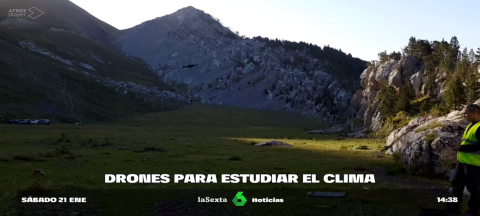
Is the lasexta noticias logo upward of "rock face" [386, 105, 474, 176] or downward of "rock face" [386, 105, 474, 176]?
downward

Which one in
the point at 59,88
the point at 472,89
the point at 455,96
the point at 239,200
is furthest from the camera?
the point at 59,88

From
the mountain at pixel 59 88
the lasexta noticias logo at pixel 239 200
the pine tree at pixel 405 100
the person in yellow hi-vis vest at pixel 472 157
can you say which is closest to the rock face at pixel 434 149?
the person in yellow hi-vis vest at pixel 472 157

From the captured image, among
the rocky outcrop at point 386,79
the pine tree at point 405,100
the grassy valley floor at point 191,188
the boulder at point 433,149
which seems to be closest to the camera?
the grassy valley floor at point 191,188

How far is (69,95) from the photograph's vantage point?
449ft

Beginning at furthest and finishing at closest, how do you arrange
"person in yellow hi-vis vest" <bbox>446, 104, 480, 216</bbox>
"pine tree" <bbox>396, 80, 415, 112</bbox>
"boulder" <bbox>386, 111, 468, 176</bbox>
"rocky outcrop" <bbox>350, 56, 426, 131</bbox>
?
"rocky outcrop" <bbox>350, 56, 426, 131</bbox>
"pine tree" <bbox>396, 80, 415, 112</bbox>
"boulder" <bbox>386, 111, 468, 176</bbox>
"person in yellow hi-vis vest" <bbox>446, 104, 480, 216</bbox>

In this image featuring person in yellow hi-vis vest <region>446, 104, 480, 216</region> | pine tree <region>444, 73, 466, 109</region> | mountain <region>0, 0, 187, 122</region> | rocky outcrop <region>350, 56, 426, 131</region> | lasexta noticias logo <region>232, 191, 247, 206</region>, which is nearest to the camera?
person in yellow hi-vis vest <region>446, 104, 480, 216</region>

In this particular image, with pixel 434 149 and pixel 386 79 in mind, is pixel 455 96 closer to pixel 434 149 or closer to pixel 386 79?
pixel 434 149

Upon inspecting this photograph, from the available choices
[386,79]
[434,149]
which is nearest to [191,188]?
[434,149]

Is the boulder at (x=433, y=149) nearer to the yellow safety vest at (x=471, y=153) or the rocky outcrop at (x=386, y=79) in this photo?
the yellow safety vest at (x=471, y=153)

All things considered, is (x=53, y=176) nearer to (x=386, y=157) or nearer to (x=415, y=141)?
(x=415, y=141)

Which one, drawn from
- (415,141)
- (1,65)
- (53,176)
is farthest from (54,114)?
(415,141)

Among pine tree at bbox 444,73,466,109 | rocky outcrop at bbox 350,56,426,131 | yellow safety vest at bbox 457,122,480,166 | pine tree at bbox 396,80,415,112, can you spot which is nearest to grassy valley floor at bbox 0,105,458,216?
yellow safety vest at bbox 457,122,480,166

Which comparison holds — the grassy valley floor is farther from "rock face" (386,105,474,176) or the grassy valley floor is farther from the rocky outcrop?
the rocky outcrop

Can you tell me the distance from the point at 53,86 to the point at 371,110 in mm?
110675
